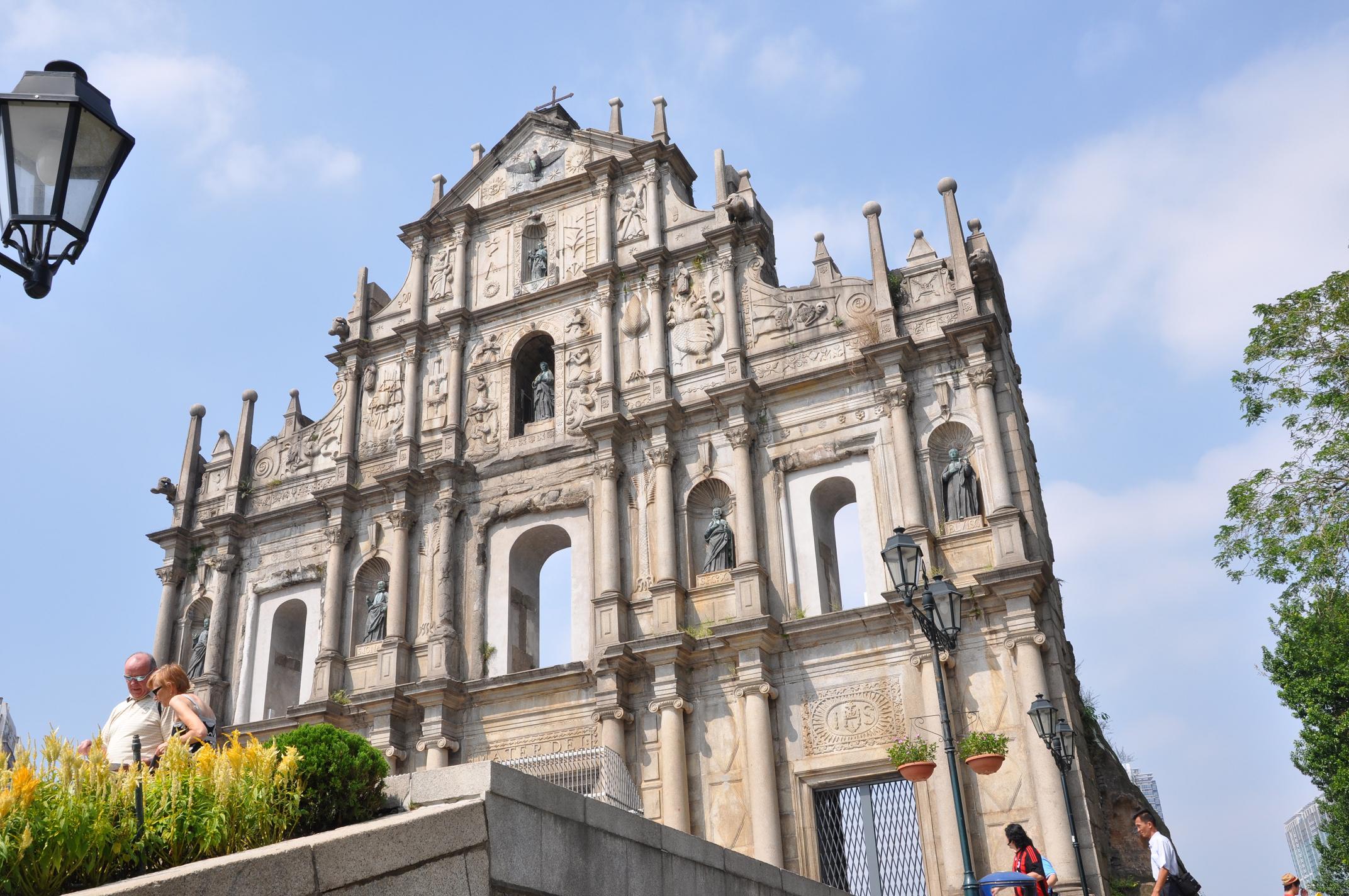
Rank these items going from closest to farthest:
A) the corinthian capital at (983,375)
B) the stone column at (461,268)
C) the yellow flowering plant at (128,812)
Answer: the yellow flowering plant at (128,812), the corinthian capital at (983,375), the stone column at (461,268)

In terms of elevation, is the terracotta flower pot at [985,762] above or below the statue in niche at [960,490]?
below

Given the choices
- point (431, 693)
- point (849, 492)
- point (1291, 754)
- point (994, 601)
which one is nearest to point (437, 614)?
point (431, 693)

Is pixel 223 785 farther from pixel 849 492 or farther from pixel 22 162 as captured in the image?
pixel 849 492

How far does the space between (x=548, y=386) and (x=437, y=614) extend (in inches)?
195

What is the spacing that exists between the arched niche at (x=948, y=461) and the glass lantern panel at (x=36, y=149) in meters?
14.9

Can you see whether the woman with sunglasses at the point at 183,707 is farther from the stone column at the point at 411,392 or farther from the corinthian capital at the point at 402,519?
the stone column at the point at 411,392

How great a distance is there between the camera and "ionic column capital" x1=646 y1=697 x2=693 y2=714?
59.8ft

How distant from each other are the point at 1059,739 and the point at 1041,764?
1.55 metres

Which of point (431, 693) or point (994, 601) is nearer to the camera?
point (994, 601)

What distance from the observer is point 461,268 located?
24.7m

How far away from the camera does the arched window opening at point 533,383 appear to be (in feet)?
74.8

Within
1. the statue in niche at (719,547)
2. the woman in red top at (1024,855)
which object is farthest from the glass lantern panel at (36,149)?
the statue in niche at (719,547)

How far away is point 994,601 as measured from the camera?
17.2 meters

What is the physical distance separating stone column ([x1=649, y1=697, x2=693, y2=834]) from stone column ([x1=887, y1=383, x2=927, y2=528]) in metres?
4.57
